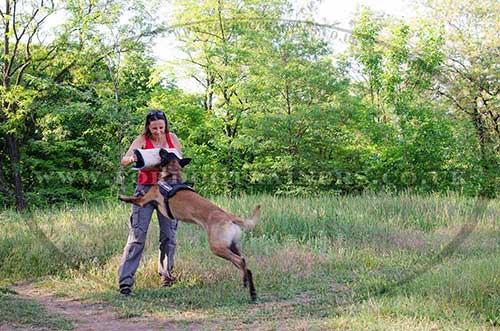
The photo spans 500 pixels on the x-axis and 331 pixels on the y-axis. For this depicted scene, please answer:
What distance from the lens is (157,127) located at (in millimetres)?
5156

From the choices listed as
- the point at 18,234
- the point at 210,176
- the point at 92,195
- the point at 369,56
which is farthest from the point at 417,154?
the point at 18,234

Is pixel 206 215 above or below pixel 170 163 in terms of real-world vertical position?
below

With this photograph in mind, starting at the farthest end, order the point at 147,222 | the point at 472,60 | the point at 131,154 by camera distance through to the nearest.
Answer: the point at 472,60, the point at 147,222, the point at 131,154

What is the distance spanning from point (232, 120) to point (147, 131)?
846 cm

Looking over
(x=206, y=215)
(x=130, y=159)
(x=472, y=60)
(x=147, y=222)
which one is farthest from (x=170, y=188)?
(x=472, y=60)

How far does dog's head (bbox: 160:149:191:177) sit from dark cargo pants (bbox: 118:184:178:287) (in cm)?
66

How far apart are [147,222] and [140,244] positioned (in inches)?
9.1

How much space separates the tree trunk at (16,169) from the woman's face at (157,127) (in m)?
10.6

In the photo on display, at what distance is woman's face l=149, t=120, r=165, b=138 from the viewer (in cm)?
515

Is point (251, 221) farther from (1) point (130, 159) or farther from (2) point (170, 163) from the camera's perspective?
(1) point (130, 159)

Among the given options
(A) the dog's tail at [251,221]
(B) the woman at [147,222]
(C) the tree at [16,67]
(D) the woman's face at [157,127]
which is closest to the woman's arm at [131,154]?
(B) the woman at [147,222]

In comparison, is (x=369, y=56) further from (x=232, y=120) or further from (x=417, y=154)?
(x=232, y=120)

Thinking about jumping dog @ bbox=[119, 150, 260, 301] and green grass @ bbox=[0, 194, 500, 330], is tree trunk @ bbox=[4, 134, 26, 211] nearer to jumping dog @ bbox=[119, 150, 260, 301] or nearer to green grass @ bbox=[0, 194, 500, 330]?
green grass @ bbox=[0, 194, 500, 330]

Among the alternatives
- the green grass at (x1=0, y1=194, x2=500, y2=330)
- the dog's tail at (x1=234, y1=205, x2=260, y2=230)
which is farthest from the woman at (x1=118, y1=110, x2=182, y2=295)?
the dog's tail at (x1=234, y1=205, x2=260, y2=230)
